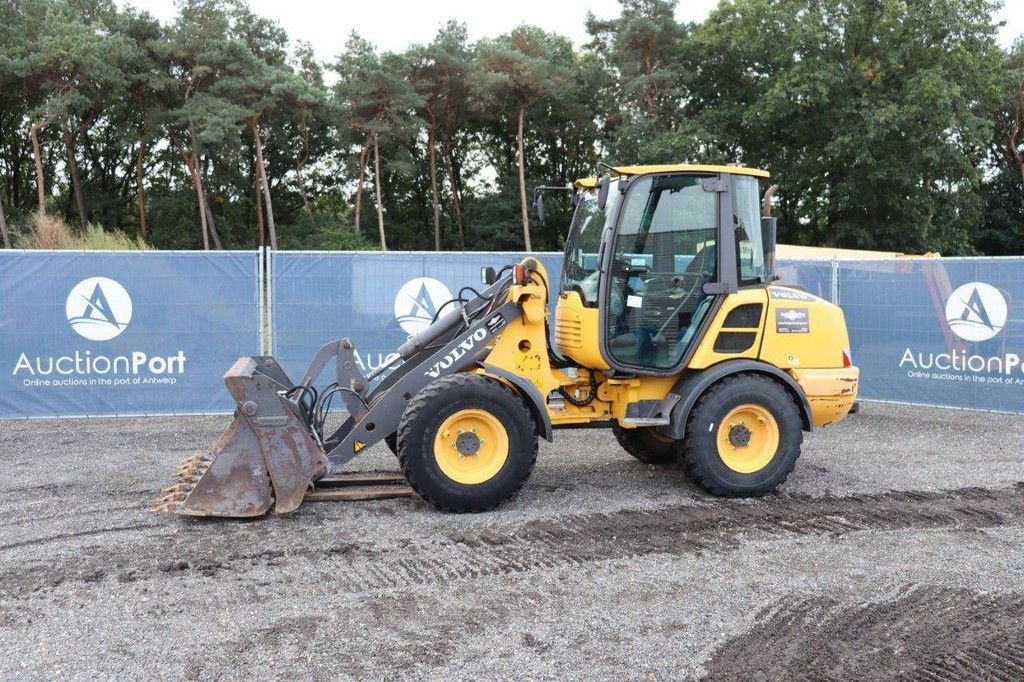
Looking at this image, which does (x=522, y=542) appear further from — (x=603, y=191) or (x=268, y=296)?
(x=268, y=296)

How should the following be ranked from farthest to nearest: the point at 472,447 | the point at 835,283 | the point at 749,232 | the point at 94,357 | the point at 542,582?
the point at 835,283 → the point at 94,357 → the point at 749,232 → the point at 472,447 → the point at 542,582

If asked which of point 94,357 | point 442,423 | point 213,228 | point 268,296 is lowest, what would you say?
point 442,423

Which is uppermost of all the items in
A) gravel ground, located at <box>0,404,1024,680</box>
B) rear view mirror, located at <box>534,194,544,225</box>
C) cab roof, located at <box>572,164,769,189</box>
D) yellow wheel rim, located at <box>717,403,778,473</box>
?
cab roof, located at <box>572,164,769,189</box>

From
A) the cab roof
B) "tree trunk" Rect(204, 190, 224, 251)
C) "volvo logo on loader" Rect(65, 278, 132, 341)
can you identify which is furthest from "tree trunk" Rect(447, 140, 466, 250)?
the cab roof

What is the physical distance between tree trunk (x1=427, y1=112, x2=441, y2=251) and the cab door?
34.1 meters

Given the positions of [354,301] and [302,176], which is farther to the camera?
[302,176]

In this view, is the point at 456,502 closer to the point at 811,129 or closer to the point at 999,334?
the point at 999,334

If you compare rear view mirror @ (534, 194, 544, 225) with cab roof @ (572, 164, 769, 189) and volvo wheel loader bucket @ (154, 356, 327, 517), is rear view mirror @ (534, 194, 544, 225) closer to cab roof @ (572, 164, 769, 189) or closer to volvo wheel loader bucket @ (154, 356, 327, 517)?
cab roof @ (572, 164, 769, 189)

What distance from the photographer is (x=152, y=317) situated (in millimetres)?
9703

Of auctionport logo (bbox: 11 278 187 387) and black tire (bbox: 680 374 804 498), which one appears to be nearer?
black tire (bbox: 680 374 804 498)

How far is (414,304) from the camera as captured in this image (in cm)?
1023

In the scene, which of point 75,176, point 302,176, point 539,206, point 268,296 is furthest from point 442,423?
point 302,176

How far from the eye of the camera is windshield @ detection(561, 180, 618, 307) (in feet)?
20.3

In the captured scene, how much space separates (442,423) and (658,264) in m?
1.89
